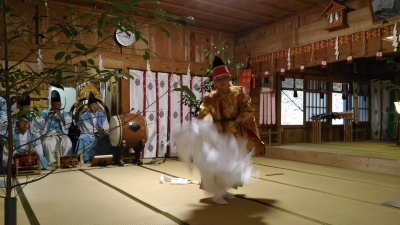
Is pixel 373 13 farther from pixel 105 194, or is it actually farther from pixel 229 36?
pixel 105 194

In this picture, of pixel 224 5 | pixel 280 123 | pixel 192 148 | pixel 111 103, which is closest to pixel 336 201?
pixel 192 148

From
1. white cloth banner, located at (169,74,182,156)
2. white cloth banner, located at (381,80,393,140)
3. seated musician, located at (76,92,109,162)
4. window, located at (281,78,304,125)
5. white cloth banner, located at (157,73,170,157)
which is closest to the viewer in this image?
seated musician, located at (76,92,109,162)

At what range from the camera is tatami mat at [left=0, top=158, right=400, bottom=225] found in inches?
97.0

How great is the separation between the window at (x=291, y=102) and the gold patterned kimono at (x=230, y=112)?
483cm

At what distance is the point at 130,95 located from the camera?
6.36 m

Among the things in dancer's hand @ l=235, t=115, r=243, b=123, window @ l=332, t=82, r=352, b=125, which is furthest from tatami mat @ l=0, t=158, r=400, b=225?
window @ l=332, t=82, r=352, b=125

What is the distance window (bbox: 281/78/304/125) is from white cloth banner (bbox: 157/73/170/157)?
3.08 metres

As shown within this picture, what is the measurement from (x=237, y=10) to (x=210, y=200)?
4428 mm

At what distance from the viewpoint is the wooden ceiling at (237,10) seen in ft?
19.5

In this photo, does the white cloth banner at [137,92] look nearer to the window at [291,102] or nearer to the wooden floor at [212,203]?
the wooden floor at [212,203]

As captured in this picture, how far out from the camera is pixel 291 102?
810 centimetres

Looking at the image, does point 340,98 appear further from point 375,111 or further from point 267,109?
point 267,109

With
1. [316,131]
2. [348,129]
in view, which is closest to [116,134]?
[316,131]

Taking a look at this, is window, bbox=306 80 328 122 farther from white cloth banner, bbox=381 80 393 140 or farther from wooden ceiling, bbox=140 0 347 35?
wooden ceiling, bbox=140 0 347 35
